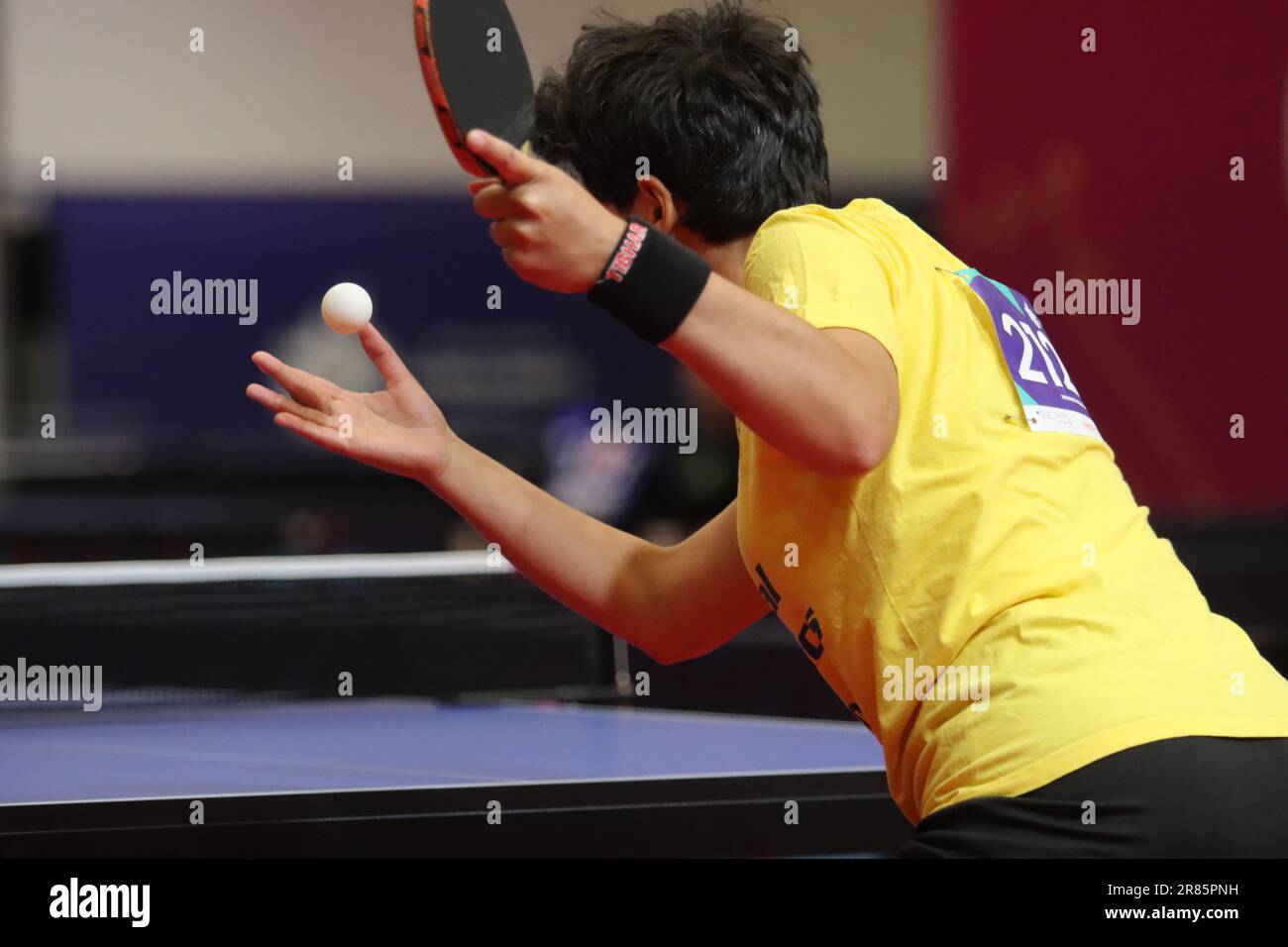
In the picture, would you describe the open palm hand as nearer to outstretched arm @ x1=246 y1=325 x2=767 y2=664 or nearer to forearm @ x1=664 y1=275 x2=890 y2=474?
outstretched arm @ x1=246 y1=325 x2=767 y2=664

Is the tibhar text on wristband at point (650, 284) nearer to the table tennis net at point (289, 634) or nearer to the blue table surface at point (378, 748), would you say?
the blue table surface at point (378, 748)

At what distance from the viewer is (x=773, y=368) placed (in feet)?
4.15

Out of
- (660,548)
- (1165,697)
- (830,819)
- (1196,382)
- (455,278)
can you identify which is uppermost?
(455,278)

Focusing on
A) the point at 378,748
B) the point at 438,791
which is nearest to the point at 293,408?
the point at 438,791

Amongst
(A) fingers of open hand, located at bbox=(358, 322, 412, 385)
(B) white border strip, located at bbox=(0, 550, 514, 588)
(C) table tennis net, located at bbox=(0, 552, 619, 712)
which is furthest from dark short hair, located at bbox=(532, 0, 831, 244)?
(C) table tennis net, located at bbox=(0, 552, 619, 712)

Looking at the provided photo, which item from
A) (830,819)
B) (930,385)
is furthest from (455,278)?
(930,385)

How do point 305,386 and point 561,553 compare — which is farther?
point 561,553

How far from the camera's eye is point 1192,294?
21.0 feet

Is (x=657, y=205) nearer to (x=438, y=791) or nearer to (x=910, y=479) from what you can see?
(x=910, y=479)

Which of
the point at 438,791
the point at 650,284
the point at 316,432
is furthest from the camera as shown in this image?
the point at 438,791

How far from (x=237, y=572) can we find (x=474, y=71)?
175 centimetres
